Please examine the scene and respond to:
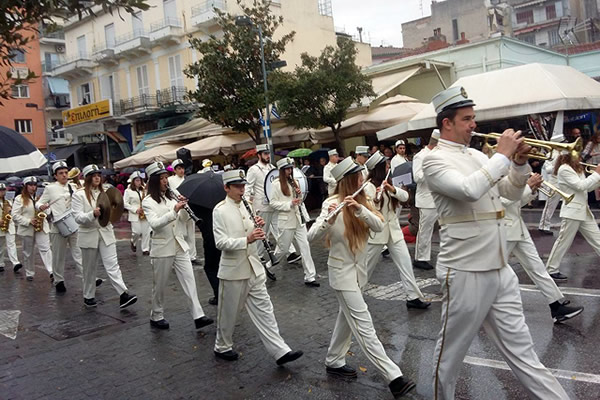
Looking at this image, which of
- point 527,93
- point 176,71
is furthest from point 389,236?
point 176,71

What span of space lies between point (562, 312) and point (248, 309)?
3.19m

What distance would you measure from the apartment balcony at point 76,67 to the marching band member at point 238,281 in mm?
34731

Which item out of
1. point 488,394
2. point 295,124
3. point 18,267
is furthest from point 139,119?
point 488,394

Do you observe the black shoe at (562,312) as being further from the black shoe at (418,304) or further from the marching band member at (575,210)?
the marching band member at (575,210)

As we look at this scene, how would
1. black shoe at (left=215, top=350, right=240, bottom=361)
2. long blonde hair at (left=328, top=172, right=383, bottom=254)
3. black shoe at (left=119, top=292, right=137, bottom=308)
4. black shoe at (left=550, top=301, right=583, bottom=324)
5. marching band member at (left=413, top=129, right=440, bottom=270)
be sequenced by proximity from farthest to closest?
Answer: marching band member at (left=413, top=129, right=440, bottom=270), black shoe at (left=119, top=292, right=137, bottom=308), black shoe at (left=550, top=301, right=583, bottom=324), black shoe at (left=215, top=350, right=240, bottom=361), long blonde hair at (left=328, top=172, right=383, bottom=254)

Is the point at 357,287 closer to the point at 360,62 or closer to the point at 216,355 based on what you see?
the point at 216,355

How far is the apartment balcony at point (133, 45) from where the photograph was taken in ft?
105

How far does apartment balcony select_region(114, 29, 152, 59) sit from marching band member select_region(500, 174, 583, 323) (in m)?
29.4

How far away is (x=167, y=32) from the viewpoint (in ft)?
98.4

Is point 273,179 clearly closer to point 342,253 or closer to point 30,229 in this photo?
point 342,253

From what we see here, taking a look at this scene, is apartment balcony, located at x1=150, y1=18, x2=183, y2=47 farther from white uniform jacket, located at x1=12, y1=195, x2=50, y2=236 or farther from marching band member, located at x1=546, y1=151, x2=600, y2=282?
marching band member, located at x1=546, y1=151, x2=600, y2=282

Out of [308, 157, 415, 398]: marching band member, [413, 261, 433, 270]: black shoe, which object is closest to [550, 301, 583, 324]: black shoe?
[308, 157, 415, 398]: marching band member

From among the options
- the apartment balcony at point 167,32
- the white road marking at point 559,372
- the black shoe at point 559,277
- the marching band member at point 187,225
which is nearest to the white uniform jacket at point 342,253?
the white road marking at point 559,372

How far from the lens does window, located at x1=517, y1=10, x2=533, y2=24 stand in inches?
1850
